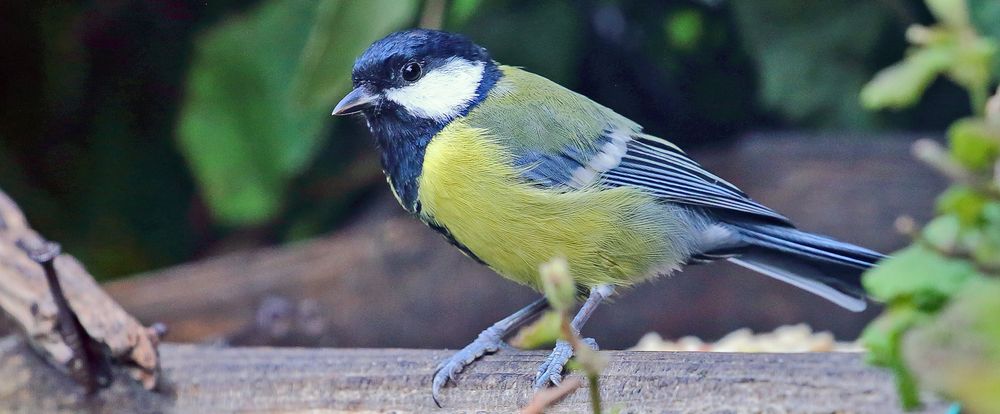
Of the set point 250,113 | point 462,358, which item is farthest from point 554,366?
point 250,113

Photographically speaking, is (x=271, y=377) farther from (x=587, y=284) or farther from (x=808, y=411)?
(x=808, y=411)

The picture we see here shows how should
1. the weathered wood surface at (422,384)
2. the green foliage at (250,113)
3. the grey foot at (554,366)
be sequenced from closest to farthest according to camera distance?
the weathered wood surface at (422,384), the grey foot at (554,366), the green foliage at (250,113)

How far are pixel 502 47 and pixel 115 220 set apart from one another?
3.36 ft

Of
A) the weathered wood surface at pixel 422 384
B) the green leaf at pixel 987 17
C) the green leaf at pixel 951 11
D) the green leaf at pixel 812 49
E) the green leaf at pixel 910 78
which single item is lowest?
the weathered wood surface at pixel 422 384

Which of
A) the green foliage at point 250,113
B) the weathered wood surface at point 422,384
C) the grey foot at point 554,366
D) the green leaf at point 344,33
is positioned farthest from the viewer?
the green foliage at point 250,113

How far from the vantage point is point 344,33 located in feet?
4.87

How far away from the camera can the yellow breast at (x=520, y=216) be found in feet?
3.65

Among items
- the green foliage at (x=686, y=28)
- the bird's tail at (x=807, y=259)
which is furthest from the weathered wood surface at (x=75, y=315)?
the green foliage at (x=686, y=28)

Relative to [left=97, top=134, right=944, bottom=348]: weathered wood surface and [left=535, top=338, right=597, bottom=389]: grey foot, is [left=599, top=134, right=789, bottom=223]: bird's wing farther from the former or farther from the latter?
[left=97, top=134, right=944, bottom=348]: weathered wood surface

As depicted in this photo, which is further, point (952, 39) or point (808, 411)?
point (808, 411)

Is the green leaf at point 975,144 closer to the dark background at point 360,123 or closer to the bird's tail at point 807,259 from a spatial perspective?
the bird's tail at point 807,259

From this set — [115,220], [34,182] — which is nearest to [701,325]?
[115,220]

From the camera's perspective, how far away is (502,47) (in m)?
A: 1.79

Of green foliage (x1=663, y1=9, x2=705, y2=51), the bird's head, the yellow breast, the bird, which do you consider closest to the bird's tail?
the bird
